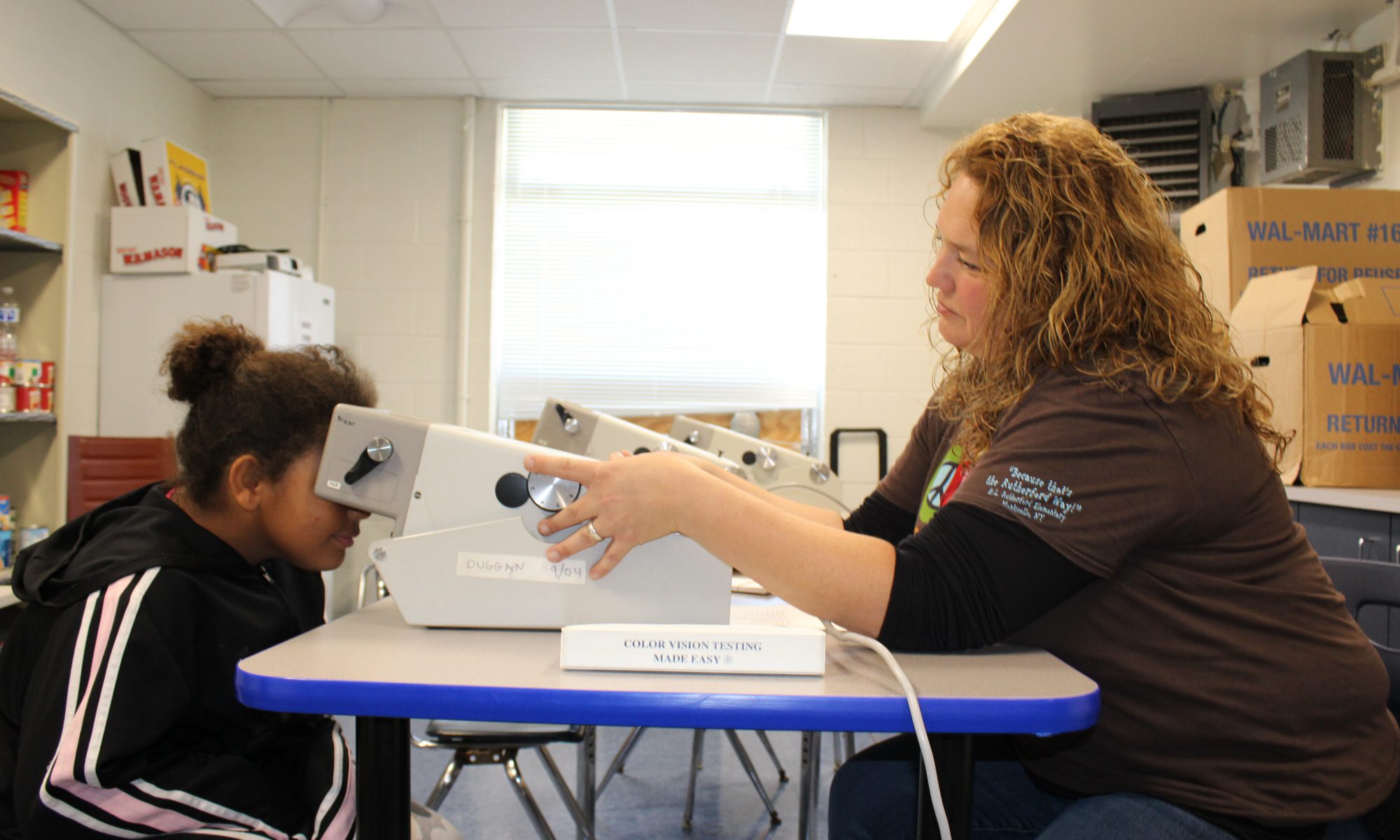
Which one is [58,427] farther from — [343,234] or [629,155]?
[629,155]

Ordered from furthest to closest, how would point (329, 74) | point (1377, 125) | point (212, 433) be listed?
point (329, 74)
point (1377, 125)
point (212, 433)

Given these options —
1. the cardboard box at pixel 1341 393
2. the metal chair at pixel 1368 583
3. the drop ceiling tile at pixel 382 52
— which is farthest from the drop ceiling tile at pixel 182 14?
the metal chair at pixel 1368 583

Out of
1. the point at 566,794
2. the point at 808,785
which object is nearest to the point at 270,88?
the point at 566,794

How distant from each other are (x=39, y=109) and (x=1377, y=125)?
3.89 m

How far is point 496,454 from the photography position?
976 mm

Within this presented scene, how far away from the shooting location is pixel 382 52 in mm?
3557

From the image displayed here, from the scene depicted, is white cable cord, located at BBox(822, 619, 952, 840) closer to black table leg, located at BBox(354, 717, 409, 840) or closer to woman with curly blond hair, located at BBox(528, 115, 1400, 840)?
woman with curly blond hair, located at BBox(528, 115, 1400, 840)

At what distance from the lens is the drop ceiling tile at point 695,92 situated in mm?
3834

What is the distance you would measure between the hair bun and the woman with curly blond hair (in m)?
0.53

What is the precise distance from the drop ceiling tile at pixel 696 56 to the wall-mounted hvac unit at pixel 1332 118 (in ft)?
5.93

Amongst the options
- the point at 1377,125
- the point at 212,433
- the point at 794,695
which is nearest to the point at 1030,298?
the point at 794,695

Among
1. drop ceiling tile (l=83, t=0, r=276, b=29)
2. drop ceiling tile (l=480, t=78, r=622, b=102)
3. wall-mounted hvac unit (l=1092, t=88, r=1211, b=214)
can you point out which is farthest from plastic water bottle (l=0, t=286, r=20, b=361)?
wall-mounted hvac unit (l=1092, t=88, r=1211, b=214)

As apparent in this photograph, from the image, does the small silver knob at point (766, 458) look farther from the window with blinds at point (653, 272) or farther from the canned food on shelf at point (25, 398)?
the canned food on shelf at point (25, 398)

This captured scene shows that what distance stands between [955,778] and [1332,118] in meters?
3.04
